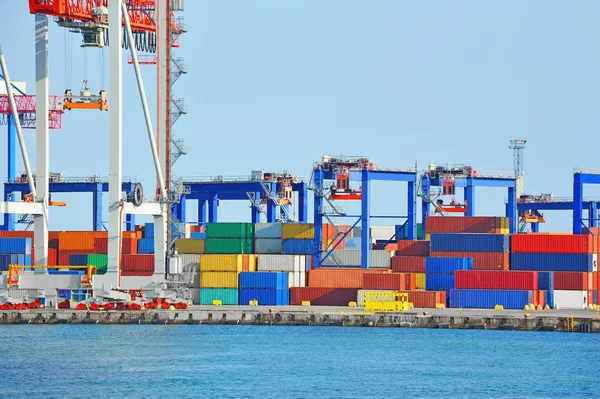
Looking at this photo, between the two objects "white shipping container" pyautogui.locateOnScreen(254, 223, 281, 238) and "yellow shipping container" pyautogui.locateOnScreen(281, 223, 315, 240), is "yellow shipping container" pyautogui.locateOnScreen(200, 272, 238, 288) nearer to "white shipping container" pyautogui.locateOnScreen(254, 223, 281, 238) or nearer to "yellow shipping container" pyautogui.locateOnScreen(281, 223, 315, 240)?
"white shipping container" pyautogui.locateOnScreen(254, 223, 281, 238)

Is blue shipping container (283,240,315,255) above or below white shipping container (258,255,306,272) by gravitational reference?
above

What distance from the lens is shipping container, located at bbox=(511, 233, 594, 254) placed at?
94.8 metres

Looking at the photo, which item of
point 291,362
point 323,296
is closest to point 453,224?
point 323,296

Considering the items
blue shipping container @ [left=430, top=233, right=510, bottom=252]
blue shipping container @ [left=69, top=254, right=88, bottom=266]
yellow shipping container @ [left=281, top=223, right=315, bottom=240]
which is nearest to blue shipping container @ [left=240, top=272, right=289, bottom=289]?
yellow shipping container @ [left=281, top=223, right=315, bottom=240]

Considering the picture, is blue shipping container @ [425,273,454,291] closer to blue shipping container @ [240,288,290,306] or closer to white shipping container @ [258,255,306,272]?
white shipping container @ [258,255,306,272]

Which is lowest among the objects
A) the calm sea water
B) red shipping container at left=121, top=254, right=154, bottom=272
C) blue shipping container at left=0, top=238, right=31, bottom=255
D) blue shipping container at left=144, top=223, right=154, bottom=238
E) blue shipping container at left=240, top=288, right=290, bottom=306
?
the calm sea water

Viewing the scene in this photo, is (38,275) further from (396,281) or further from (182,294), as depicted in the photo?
Answer: (396,281)

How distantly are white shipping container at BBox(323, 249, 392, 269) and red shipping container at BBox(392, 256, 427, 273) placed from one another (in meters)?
2.47

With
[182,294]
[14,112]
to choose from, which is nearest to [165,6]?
[14,112]

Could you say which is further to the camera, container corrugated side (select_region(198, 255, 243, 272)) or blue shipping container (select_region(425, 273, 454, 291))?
container corrugated side (select_region(198, 255, 243, 272))

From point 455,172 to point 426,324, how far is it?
27.3 metres

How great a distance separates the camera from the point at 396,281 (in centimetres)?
9469

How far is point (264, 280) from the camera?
3858 inches

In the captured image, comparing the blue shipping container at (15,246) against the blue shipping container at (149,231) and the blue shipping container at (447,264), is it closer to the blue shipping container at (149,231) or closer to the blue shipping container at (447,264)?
the blue shipping container at (149,231)
